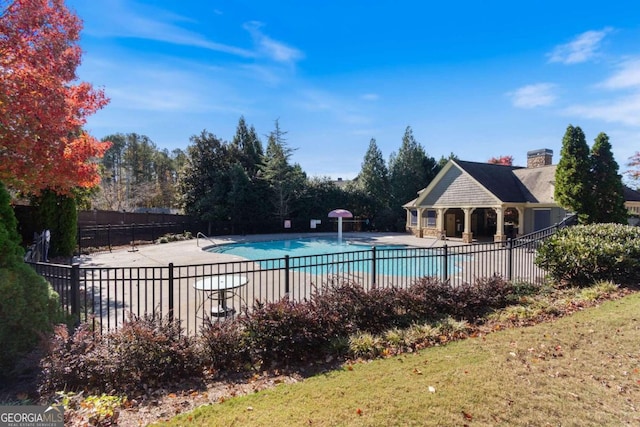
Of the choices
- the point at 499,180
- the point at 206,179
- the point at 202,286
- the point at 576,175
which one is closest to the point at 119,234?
the point at 206,179

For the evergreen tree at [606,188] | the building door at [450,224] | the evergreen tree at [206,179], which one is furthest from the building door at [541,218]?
the evergreen tree at [206,179]

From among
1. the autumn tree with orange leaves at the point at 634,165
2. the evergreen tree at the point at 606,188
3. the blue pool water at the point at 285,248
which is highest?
the autumn tree with orange leaves at the point at 634,165

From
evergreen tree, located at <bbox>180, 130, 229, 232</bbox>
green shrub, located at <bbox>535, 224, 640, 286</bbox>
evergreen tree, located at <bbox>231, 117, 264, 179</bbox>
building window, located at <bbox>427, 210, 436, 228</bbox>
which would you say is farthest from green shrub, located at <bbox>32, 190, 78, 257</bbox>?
building window, located at <bbox>427, 210, 436, 228</bbox>

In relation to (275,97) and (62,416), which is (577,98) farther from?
(62,416)

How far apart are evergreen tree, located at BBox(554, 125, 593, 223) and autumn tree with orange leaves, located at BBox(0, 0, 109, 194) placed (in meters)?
19.6

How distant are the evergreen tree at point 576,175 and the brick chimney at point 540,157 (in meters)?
9.38

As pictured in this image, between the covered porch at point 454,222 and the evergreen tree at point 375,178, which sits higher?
the evergreen tree at point 375,178

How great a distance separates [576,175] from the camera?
1450 centimetres

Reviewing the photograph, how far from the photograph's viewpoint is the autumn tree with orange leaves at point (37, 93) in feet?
21.6

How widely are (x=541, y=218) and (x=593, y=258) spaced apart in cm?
1311

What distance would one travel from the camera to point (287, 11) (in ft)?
31.2

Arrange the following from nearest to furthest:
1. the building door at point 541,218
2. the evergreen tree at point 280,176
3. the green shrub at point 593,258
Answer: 1. the green shrub at point 593,258
2. the building door at point 541,218
3. the evergreen tree at point 280,176

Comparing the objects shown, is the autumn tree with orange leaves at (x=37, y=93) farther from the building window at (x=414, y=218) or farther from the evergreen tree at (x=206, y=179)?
the building window at (x=414, y=218)

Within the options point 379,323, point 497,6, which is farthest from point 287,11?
point 379,323
